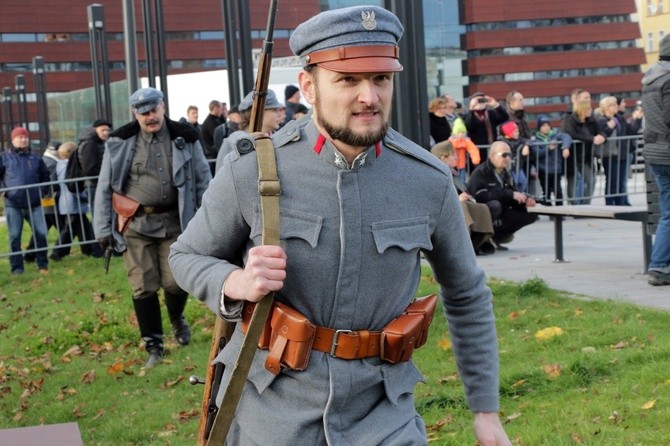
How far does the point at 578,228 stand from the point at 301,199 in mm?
14652

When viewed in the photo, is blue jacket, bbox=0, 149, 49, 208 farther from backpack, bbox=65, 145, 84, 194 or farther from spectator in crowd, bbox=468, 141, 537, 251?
spectator in crowd, bbox=468, 141, 537, 251

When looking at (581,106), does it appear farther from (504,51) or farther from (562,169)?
(504,51)

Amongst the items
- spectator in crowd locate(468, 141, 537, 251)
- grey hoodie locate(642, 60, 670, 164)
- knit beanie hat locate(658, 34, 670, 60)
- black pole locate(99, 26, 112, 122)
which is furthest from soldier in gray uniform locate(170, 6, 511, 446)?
black pole locate(99, 26, 112, 122)

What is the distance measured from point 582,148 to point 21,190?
26.1 ft

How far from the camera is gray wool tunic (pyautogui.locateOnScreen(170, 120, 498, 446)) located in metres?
3.37

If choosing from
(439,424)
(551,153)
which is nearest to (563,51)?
(551,153)

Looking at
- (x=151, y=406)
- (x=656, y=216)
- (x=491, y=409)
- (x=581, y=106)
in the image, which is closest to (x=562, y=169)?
(x=581, y=106)

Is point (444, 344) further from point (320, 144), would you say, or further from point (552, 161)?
point (552, 161)

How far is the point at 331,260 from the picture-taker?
134 inches

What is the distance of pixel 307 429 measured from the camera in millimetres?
3338

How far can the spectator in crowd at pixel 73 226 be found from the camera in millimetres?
17688

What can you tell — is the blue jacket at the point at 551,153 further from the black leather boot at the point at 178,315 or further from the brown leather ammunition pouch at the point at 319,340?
the brown leather ammunition pouch at the point at 319,340

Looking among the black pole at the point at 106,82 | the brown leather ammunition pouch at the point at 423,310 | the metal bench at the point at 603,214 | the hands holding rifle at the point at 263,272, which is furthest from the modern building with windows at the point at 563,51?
the hands holding rifle at the point at 263,272

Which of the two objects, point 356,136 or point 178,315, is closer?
point 356,136
